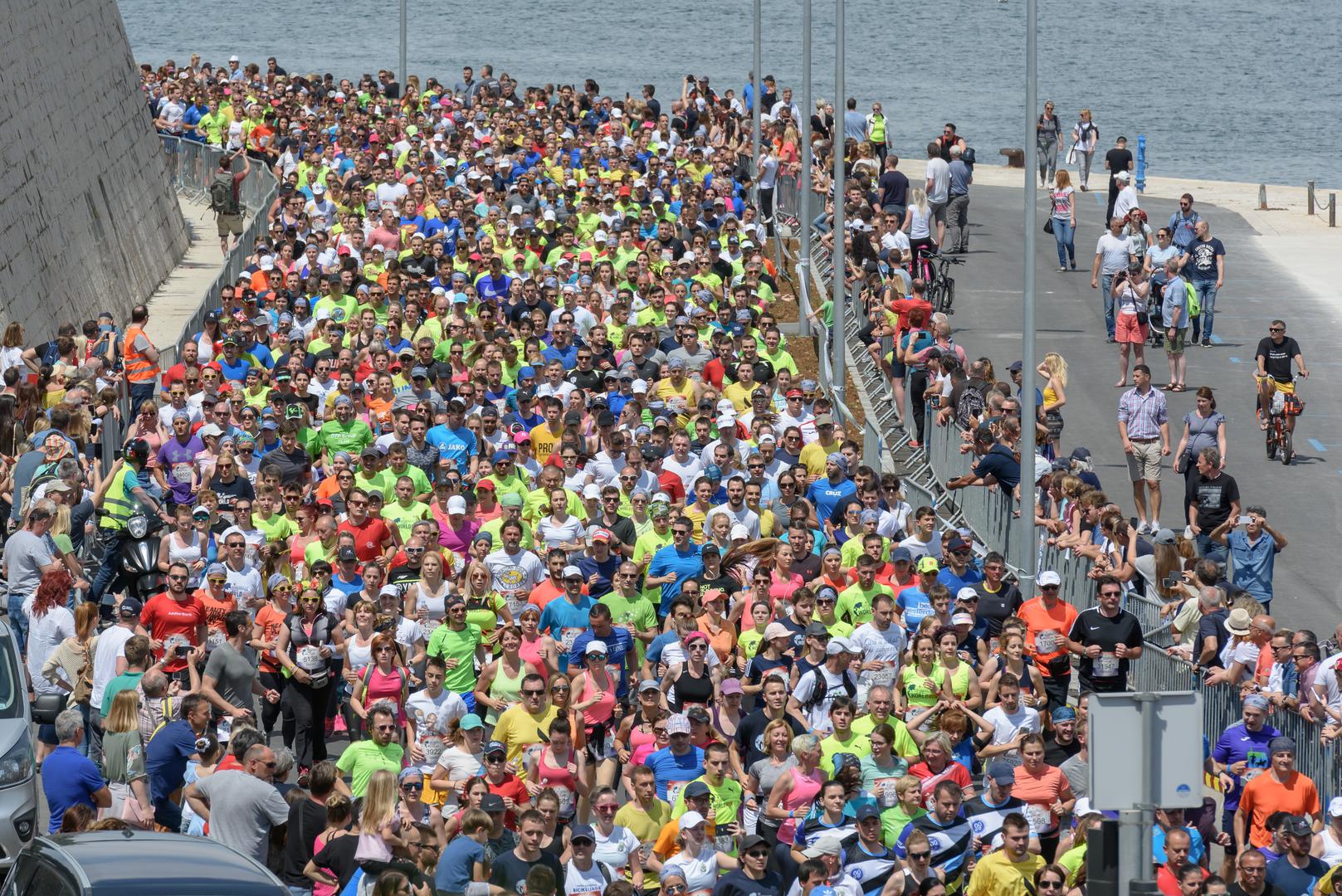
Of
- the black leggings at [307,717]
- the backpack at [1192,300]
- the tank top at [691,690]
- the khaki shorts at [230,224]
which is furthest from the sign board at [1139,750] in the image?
the khaki shorts at [230,224]

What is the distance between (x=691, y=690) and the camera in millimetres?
15219

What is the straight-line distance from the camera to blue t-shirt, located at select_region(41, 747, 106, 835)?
12.9 m

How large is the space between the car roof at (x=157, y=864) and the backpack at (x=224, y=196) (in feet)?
79.3

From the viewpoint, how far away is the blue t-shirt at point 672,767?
549 inches

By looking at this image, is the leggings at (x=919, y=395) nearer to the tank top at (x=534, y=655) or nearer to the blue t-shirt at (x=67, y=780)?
the tank top at (x=534, y=655)

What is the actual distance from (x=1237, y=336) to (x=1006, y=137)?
72.0 metres

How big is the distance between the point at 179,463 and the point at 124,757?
20.3 feet

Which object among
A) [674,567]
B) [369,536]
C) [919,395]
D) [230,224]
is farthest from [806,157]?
[369,536]

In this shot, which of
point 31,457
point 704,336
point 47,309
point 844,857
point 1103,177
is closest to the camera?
point 844,857

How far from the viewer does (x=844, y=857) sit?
41.9 ft

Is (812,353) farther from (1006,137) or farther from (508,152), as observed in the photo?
(1006,137)

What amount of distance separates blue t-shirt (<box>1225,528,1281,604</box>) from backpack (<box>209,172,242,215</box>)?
62.5ft

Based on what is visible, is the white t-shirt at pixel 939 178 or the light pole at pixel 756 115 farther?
the light pole at pixel 756 115

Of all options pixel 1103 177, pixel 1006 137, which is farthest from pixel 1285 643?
pixel 1006 137
